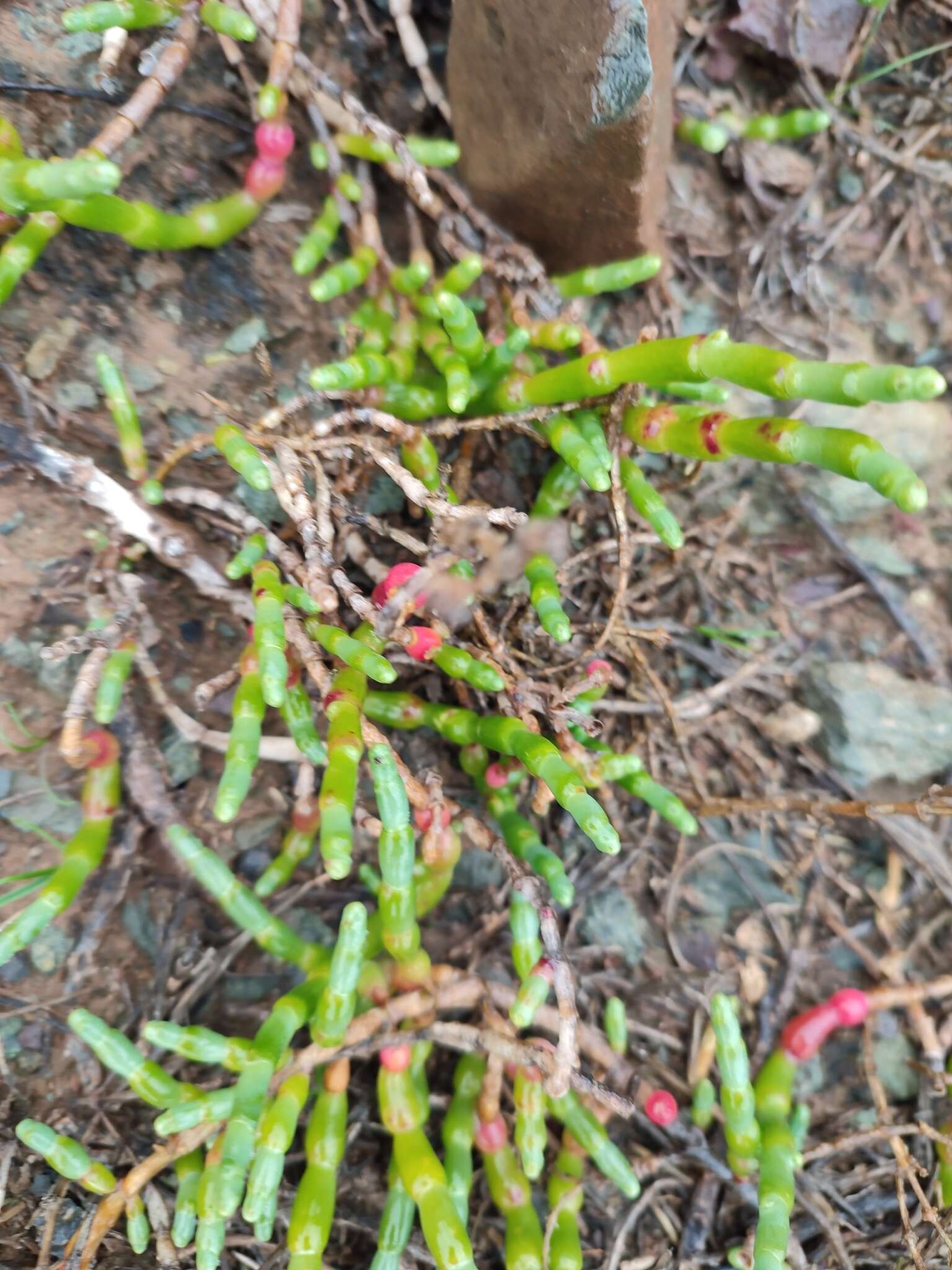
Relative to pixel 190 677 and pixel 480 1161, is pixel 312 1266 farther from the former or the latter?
pixel 190 677

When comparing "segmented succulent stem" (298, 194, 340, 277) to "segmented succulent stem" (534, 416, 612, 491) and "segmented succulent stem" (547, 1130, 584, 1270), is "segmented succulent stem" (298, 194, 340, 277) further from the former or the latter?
"segmented succulent stem" (547, 1130, 584, 1270)

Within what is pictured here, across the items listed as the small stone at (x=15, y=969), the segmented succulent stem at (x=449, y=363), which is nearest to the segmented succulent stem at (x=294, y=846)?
the small stone at (x=15, y=969)

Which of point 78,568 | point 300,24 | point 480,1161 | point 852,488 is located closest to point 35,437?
point 78,568

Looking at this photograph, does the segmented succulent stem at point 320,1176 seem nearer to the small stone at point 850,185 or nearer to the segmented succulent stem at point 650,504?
the segmented succulent stem at point 650,504

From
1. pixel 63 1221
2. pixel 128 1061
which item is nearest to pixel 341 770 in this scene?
pixel 128 1061

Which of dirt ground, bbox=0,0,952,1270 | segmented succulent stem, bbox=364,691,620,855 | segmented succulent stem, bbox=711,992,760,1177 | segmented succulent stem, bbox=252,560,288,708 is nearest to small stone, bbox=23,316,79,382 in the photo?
dirt ground, bbox=0,0,952,1270

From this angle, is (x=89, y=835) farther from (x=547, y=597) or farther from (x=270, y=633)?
(x=547, y=597)

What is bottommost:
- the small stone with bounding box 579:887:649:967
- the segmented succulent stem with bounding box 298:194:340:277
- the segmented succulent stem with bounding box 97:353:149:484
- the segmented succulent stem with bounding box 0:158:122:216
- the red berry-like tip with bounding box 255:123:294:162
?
the small stone with bounding box 579:887:649:967

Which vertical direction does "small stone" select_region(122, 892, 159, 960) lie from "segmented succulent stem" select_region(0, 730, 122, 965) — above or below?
below
